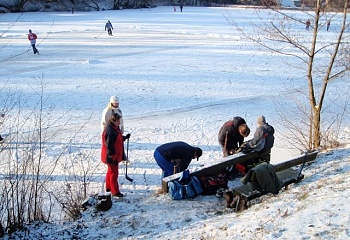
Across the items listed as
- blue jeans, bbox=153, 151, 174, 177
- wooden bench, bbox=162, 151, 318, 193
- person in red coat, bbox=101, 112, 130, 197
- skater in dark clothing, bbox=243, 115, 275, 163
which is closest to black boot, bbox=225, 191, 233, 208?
wooden bench, bbox=162, 151, 318, 193

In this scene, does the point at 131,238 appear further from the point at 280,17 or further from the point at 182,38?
the point at 182,38

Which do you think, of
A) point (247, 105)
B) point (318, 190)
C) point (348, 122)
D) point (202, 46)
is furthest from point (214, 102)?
point (202, 46)

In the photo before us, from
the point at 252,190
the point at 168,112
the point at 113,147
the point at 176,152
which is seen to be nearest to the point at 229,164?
the point at 176,152

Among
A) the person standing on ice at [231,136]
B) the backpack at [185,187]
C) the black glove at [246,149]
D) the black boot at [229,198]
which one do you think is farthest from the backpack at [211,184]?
the person standing on ice at [231,136]

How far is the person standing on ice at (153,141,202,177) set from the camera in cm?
627

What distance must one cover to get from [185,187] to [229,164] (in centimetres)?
99

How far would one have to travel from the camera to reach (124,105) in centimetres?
1241

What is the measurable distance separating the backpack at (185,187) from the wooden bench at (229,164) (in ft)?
0.28

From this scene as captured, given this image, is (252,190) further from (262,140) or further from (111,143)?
(111,143)

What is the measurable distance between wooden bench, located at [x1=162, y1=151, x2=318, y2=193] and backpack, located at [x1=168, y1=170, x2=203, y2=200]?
8 centimetres

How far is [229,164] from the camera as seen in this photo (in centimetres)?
640

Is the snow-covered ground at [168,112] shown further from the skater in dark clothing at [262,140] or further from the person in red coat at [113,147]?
the skater in dark clothing at [262,140]

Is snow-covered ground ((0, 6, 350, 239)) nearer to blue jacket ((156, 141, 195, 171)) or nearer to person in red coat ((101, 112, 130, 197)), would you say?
person in red coat ((101, 112, 130, 197))

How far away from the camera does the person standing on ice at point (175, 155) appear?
6270mm
